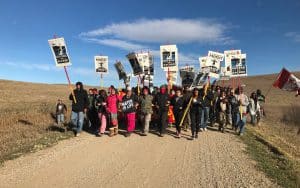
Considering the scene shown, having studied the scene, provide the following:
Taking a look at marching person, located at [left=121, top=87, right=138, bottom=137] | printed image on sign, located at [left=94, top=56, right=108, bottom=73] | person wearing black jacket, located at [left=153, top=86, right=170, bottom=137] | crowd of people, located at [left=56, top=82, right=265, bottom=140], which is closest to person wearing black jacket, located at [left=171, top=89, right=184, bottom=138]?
crowd of people, located at [left=56, top=82, right=265, bottom=140]

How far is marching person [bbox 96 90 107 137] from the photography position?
16.3 metres

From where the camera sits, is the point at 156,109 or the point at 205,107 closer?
the point at 156,109

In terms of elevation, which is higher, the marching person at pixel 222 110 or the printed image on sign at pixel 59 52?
the printed image on sign at pixel 59 52

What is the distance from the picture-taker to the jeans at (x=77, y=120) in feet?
53.1

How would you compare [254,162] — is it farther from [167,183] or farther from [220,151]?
[167,183]

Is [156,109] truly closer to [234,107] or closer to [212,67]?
[234,107]

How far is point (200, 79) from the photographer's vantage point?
20078 millimetres

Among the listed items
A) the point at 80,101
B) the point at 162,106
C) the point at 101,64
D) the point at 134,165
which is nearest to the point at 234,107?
the point at 162,106

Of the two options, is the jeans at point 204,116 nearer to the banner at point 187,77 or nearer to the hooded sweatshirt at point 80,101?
the banner at point 187,77

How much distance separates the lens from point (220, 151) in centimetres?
1363

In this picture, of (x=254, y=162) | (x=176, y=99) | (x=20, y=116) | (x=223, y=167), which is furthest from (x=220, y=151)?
(x=20, y=116)

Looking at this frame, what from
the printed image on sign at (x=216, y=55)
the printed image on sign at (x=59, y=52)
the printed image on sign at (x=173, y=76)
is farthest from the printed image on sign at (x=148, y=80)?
the printed image on sign at (x=59, y=52)

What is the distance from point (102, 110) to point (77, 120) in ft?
3.50

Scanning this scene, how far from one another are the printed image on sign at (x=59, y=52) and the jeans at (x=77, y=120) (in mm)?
2305
